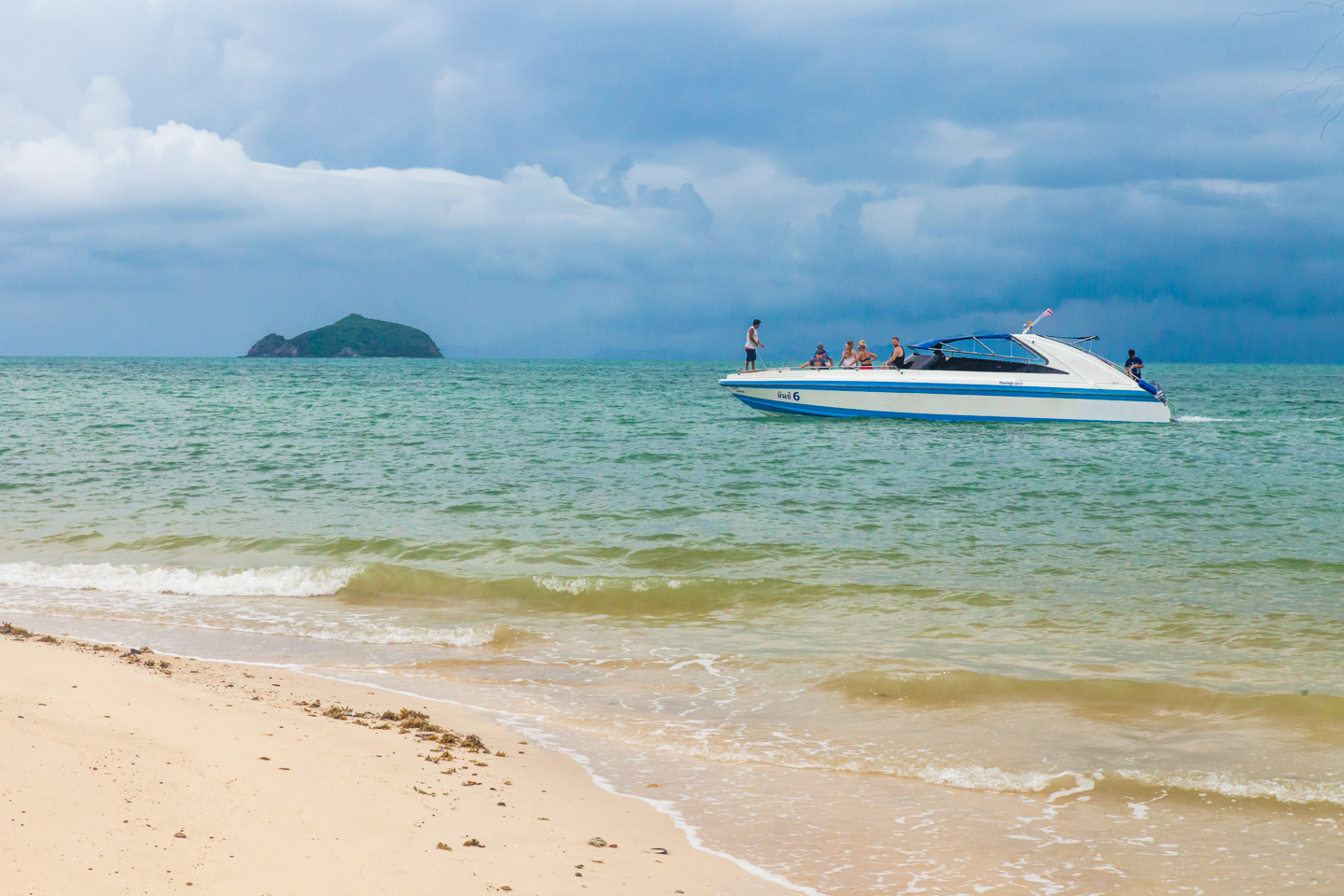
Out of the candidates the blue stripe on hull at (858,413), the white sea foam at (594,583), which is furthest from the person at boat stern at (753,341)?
the white sea foam at (594,583)

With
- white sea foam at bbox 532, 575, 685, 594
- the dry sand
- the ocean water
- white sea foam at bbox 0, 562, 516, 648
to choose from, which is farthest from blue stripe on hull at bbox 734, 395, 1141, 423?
the dry sand

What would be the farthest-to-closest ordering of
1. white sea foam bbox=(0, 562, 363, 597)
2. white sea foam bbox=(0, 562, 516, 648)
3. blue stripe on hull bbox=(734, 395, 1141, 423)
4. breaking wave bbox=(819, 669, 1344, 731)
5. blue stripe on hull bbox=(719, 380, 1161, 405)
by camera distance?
blue stripe on hull bbox=(734, 395, 1141, 423) < blue stripe on hull bbox=(719, 380, 1161, 405) < white sea foam bbox=(0, 562, 363, 597) < white sea foam bbox=(0, 562, 516, 648) < breaking wave bbox=(819, 669, 1344, 731)

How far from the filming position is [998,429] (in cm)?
2556

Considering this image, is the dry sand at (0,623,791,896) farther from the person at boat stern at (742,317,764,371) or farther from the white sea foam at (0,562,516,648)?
the person at boat stern at (742,317,764,371)

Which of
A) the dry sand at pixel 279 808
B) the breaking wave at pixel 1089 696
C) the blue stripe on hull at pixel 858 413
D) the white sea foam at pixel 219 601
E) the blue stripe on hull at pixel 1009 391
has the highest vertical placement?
the blue stripe on hull at pixel 1009 391

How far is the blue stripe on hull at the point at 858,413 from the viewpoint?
2609cm

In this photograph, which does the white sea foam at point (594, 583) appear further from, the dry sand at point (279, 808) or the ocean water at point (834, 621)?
the dry sand at point (279, 808)

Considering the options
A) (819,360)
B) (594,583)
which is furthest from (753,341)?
(594,583)

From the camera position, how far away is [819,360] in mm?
28719

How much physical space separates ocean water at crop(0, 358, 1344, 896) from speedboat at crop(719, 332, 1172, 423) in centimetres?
523

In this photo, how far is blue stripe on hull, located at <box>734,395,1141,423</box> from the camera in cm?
2609

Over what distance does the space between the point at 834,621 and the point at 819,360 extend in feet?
68.0

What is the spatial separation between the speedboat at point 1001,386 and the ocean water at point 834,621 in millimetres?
5227

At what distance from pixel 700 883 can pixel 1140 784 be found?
2.83m
